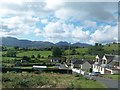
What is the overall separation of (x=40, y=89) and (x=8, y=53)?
15.1 metres

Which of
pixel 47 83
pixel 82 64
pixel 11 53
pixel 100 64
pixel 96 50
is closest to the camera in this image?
pixel 47 83

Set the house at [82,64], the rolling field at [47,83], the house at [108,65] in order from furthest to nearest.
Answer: the house at [82,64] < the house at [108,65] < the rolling field at [47,83]

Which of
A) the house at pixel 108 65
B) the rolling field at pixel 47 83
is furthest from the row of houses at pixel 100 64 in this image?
the rolling field at pixel 47 83

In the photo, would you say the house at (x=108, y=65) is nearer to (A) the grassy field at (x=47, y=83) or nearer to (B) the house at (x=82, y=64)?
(B) the house at (x=82, y=64)

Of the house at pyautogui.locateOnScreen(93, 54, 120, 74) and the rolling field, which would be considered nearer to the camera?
the rolling field

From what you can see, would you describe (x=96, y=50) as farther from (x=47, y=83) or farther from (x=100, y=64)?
(x=47, y=83)

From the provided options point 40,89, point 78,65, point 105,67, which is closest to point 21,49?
point 78,65

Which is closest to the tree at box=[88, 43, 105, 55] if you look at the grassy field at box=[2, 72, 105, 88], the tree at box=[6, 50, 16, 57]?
the tree at box=[6, 50, 16, 57]

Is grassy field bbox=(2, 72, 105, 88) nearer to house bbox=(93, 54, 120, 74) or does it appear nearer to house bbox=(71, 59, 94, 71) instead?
house bbox=(93, 54, 120, 74)

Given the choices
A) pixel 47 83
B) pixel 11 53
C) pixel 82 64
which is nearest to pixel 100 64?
pixel 82 64

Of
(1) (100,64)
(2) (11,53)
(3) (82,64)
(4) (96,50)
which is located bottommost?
(3) (82,64)

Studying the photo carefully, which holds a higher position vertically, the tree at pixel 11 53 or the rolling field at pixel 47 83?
the tree at pixel 11 53

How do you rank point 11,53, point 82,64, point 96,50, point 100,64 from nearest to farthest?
point 100,64 < point 82,64 < point 11,53 < point 96,50

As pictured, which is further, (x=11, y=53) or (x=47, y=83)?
(x=11, y=53)
